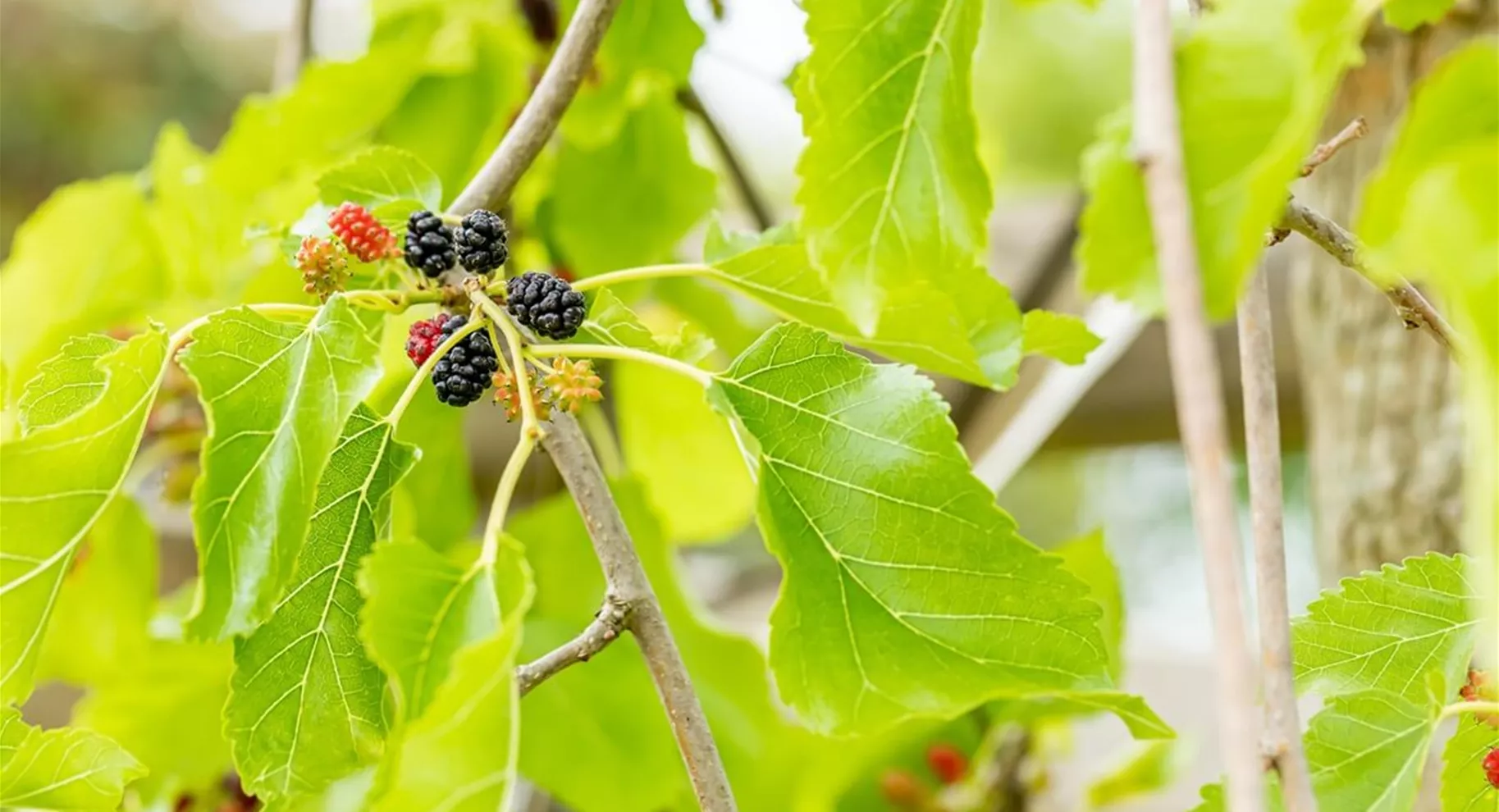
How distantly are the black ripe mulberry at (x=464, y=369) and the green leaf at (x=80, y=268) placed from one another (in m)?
0.38

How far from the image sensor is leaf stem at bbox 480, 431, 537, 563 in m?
0.26

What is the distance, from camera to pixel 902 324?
32 centimetres

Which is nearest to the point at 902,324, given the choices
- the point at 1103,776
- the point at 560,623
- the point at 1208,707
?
the point at 560,623

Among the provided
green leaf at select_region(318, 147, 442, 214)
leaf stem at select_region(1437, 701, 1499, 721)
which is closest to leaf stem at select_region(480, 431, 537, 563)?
green leaf at select_region(318, 147, 442, 214)

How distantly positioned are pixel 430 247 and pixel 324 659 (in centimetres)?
11

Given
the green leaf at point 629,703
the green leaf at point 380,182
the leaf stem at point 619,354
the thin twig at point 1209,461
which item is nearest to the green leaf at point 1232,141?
the thin twig at point 1209,461

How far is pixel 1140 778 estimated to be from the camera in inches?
30.9

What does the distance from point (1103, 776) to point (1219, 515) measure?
2.27ft

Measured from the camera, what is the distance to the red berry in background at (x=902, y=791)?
691 mm

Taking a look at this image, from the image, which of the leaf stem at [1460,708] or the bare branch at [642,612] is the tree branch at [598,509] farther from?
the leaf stem at [1460,708]

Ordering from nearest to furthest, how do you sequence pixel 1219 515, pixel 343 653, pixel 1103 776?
1. pixel 1219 515
2. pixel 343 653
3. pixel 1103 776

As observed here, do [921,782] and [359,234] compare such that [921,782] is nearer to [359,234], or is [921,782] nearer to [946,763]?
[946,763]

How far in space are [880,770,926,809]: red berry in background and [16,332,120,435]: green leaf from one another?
0.51 m

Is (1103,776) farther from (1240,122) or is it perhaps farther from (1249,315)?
(1240,122)
